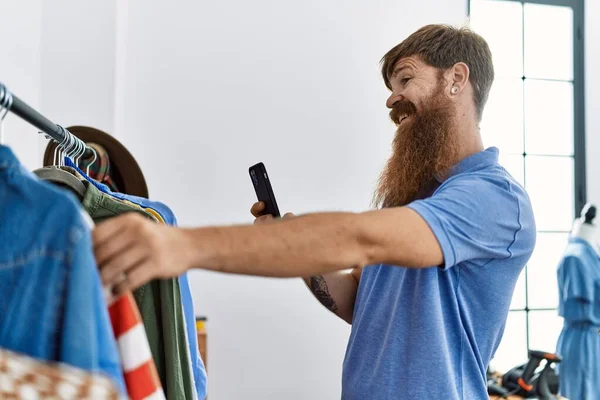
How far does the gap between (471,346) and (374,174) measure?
2.18 metres

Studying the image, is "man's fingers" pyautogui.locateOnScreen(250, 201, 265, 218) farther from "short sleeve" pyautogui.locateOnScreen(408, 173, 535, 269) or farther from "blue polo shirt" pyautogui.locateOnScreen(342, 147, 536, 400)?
"short sleeve" pyautogui.locateOnScreen(408, 173, 535, 269)

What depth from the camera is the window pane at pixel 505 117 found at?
3.88 metres

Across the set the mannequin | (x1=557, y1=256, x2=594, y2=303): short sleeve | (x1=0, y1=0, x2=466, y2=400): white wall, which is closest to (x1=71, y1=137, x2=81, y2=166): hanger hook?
(x1=0, y1=0, x2=466, y2=400): white wall

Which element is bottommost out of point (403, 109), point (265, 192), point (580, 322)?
point (580, 322)

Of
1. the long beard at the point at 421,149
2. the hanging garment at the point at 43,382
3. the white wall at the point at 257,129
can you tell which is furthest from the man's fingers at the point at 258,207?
the white wall at the point at 257,129

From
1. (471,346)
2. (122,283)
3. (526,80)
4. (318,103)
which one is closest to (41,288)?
(122,283)

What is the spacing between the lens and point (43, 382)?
516mm

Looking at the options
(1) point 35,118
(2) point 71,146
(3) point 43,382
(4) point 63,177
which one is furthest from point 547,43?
(3) point 43,382

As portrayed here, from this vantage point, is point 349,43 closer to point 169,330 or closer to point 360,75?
point 360,75

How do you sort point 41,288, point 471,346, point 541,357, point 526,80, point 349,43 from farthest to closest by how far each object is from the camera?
point 526,80 → point 349,43 → point 541,357 → point 471,346 → point 41,288

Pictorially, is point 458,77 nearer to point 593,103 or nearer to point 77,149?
point 77,149

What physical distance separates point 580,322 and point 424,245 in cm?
274

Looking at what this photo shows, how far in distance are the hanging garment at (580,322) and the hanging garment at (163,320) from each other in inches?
107

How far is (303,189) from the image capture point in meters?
3.32
